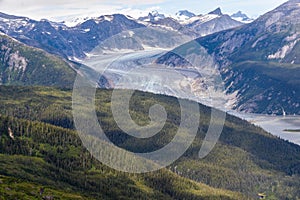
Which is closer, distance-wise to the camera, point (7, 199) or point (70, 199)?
point (7, 199)

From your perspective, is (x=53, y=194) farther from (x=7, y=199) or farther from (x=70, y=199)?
(x=7, y=199)

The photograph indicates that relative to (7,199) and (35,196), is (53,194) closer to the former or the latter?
(35,196)

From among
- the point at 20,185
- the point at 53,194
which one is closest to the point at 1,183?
the point at 20,185

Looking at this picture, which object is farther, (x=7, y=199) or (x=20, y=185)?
(x=20, y=185)

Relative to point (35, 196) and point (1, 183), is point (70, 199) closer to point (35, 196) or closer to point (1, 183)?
point (35, 196)

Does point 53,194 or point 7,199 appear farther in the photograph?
point 53,194

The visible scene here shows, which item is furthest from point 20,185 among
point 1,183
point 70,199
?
point 70,199

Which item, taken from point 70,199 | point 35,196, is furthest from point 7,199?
point 70,199
